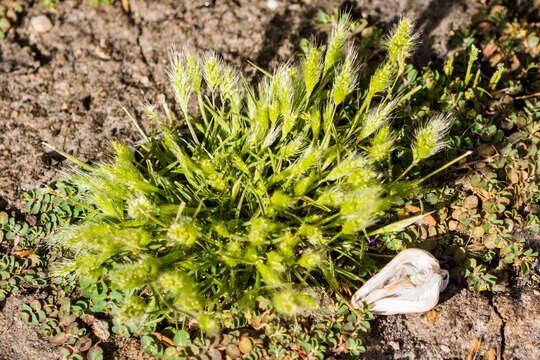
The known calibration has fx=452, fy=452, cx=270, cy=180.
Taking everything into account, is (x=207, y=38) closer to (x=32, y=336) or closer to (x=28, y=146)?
(x=28, y=146)

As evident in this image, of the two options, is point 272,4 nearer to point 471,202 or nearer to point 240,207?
point 240,207

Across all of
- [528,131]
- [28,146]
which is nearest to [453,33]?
[528,131]

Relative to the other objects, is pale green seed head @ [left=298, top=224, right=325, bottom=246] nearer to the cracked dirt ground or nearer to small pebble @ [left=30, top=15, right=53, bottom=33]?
the cracked dirt ground

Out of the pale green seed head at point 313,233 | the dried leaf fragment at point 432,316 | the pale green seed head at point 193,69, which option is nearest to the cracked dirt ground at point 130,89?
the dried leaf fragment at point 432,316

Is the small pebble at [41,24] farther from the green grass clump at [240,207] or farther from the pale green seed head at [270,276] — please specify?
the pale green seed head at [270,276]

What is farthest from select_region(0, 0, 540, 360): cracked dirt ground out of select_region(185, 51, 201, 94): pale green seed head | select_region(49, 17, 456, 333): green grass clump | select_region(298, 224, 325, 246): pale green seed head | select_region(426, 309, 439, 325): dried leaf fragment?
select_region(185, 51, 201, 94): pale green seed head

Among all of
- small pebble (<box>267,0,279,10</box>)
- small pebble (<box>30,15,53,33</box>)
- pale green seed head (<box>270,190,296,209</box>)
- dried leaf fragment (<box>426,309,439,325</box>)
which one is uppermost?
small pebble (<box>267,0,279,10</box>)

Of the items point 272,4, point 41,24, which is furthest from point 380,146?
point 41,24
